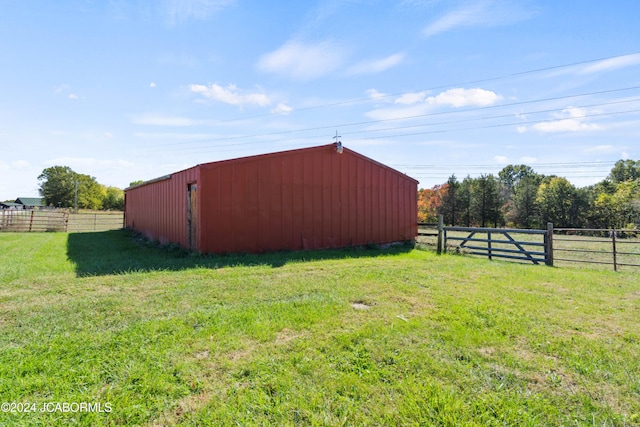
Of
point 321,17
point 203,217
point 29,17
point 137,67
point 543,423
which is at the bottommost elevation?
point 543,423

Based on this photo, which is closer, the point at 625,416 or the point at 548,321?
the point at 625,416

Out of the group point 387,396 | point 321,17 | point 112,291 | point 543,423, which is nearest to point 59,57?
point 321,17

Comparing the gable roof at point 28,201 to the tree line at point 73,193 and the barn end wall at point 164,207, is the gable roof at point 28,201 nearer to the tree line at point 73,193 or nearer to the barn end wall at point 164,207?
the tree line at point 73,193

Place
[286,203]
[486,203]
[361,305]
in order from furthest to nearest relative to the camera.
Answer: [486,203], [286,203], [361,305]

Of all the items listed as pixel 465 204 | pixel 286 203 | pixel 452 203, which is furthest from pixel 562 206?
pixel 286 203

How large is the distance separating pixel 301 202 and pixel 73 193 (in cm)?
5745

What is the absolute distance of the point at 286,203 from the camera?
9.58 meters

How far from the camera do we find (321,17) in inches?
405

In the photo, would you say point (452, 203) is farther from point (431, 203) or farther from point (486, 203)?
point (486, 203)

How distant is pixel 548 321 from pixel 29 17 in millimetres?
11039

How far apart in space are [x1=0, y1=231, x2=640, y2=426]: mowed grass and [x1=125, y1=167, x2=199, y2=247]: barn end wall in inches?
171

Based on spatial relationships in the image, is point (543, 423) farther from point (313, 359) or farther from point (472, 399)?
point (313, 359)

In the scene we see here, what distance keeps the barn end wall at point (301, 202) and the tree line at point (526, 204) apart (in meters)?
28.9

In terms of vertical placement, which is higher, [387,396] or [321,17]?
[321,17]
